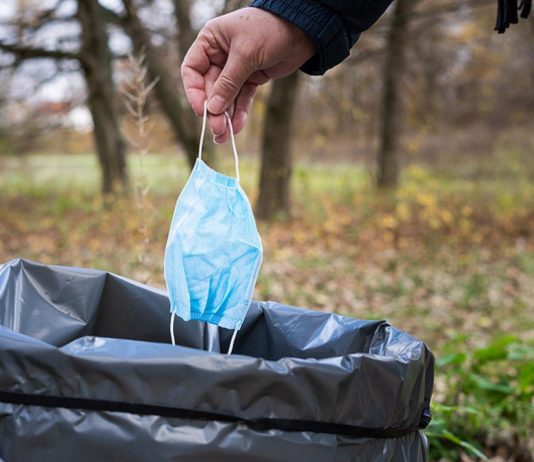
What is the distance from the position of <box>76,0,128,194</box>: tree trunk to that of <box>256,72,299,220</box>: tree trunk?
2033 millimetres

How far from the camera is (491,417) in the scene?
2422mm

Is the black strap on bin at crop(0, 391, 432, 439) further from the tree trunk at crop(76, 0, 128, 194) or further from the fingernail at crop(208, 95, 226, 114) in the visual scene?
the tree trunk at crop(76, 0, 128, 194)

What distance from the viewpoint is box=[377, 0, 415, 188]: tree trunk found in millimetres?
10836

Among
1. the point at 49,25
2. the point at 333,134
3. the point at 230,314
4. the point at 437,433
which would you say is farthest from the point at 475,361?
the point at 333,134

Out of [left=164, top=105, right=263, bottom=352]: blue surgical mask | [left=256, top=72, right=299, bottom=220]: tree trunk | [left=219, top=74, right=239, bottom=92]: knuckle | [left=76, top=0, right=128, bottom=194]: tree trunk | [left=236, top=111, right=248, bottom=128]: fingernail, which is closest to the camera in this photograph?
[left=164, top=105, right=263, bottom=352]: blue surgical mask

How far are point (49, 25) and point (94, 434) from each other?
9.66 meters

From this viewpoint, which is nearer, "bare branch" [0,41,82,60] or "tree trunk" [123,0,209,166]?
"tree trunk" [123,0,209,166]

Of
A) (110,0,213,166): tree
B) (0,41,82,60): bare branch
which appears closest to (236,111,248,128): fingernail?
(110,0,213,166): tree

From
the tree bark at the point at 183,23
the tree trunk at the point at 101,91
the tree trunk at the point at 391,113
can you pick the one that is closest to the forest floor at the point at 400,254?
the tree trunk at the point at 391,113

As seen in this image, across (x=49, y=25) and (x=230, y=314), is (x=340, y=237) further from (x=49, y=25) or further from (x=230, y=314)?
(x=230, y=314)

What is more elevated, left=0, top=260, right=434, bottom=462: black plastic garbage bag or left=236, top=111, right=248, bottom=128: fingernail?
left=236, top=111, right=248, bottom=128: fingernail

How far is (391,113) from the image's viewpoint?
1155 centimetres

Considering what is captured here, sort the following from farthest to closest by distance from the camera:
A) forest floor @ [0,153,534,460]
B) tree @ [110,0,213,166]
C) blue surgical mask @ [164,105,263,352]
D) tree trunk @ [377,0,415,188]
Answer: tree trunk @ [377,0,415,188] → tree @ [110,0,213,166] → forest floor @ [0,153,534,460] → blue surgical mask @ [164,105,263,352]

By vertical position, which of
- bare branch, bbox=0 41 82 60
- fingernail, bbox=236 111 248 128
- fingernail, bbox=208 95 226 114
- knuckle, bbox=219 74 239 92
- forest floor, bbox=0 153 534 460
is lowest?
forest floor, bbox=0 153 534 460
